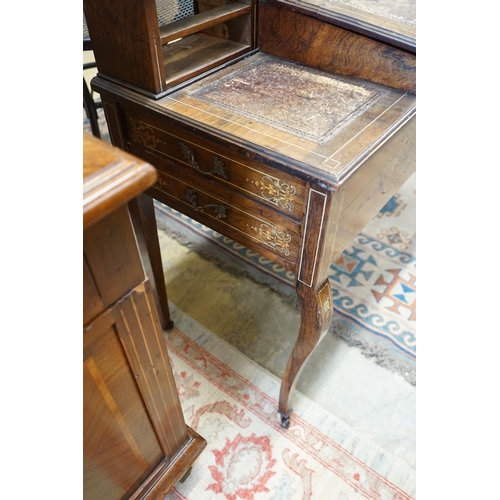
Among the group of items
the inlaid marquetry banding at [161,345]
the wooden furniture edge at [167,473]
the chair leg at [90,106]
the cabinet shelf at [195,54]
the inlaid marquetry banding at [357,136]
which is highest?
the cabinet shelf at [195,54]

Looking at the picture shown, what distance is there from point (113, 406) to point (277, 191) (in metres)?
0.37

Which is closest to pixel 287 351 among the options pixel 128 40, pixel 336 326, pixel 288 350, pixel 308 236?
pixel 288 350

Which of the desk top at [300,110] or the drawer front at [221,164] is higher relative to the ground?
the desk top at [300,110]

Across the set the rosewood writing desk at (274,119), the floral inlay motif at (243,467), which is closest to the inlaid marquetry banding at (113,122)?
the rosewood writing desk at (274,119)

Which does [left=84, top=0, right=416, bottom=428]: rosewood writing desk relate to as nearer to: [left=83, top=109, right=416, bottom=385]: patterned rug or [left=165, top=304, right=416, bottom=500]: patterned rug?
[left=165, top=304, right=416, bottom=500]: patterned rug

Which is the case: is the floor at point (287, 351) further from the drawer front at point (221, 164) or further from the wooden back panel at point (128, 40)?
the wooden back panel at point (128, 40)

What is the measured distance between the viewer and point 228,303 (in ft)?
4.02

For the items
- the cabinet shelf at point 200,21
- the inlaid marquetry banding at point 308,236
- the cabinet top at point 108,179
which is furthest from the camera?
the cabinet shelf at point 200,21

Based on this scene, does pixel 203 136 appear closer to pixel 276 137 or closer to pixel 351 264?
pixel 276 137

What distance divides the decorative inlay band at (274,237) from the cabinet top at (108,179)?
1.08 feet

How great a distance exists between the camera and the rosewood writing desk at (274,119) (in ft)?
1.98

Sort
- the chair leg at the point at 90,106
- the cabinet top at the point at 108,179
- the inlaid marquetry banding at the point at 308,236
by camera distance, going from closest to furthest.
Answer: the cabinet top at the point at 108,179, the inlaid marquetry banding at the point at 308,236, the chair leg at the point at 90,106

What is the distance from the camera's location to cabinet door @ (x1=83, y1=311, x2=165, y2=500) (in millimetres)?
471
